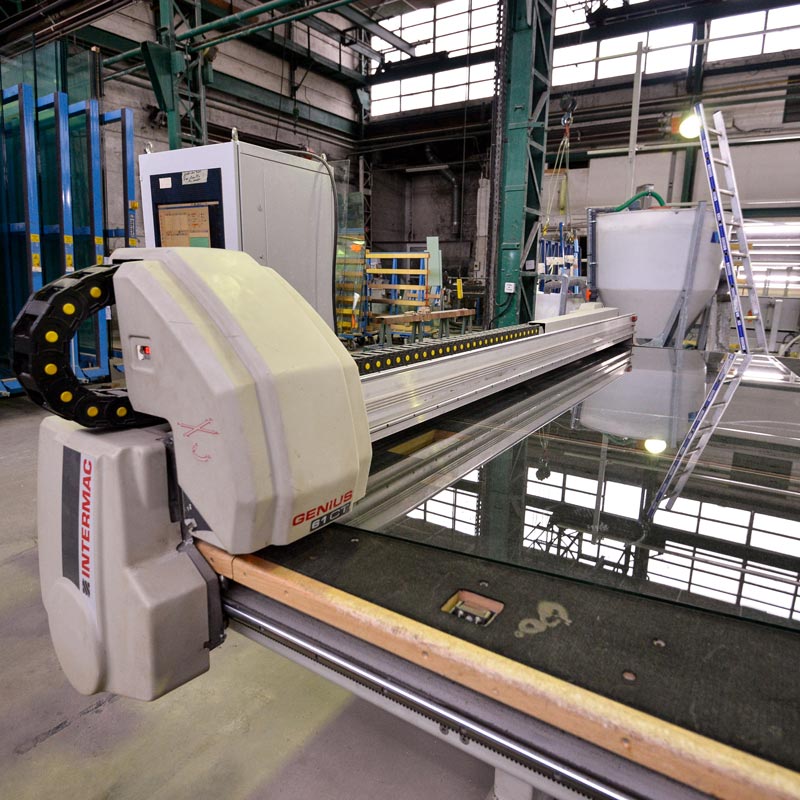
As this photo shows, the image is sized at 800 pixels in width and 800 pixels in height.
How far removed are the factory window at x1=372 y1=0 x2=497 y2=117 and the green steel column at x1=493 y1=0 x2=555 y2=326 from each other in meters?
6.93

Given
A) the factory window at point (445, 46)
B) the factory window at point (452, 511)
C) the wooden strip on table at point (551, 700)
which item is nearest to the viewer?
the wooden strip on table at point (551, 700)

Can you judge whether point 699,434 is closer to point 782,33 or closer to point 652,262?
point 652,262

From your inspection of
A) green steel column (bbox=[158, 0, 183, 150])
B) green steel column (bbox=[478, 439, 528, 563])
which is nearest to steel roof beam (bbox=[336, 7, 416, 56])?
green steel column (bbox=[158, 0, 183, 150])

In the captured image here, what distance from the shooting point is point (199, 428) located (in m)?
0.74

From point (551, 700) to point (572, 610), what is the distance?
0.59 ft

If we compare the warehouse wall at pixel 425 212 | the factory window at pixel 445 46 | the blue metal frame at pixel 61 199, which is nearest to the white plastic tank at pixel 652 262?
the blue metal frame at pixel 61 199

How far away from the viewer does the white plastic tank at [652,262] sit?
447 centimetres

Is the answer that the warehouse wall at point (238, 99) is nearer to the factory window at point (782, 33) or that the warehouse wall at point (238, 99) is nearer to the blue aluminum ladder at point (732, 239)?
the blue aluminum ladder at point (732, 239)

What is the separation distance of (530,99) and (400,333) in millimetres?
3034

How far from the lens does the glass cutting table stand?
1.71ft

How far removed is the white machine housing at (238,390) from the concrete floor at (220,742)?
0.80m

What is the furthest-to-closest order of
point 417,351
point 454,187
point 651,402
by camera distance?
1. point 454,187
2. point 651,402
3. point 417,351

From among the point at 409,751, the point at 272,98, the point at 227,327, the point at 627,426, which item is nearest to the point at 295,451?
the point at 227,327

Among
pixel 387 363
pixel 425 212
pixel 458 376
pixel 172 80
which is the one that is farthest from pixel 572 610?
pixel 425 212
